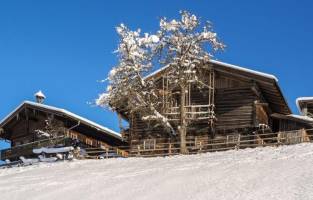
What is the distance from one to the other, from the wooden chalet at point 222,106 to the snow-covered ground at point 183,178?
27.0ft

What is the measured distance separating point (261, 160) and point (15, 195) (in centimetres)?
1124

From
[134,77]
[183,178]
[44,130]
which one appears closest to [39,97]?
[44,130]

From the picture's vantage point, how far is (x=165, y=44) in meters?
40.1

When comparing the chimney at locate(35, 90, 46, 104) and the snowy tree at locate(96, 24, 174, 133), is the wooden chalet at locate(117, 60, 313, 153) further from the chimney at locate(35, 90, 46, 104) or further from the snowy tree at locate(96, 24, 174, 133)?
the chimney at locate(35, 90, 46, 104)

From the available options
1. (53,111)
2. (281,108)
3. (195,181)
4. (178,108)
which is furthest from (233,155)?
(53,111)

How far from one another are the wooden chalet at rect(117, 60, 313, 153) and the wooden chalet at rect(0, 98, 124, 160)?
14.6 feet

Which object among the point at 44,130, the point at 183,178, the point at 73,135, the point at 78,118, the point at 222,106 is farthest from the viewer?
the point at 44,130

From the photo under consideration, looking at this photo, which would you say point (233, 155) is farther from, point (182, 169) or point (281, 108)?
point (281, 108)

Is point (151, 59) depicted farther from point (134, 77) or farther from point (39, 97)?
point (39, 97)

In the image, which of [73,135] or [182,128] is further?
[73,135]

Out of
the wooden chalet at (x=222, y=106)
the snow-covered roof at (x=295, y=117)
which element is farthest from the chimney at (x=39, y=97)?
the snow-covered roof at (x=295, y=117)

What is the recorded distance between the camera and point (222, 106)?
141 feet

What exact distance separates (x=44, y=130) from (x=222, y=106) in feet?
49.7

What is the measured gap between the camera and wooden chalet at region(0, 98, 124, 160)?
46531mm
